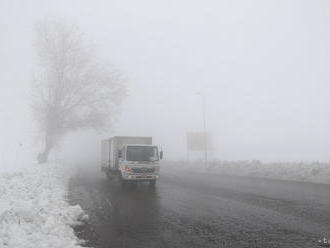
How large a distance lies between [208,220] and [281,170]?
16.2 meters

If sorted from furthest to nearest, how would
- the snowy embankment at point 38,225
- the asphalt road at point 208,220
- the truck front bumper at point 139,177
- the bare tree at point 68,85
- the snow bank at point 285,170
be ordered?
1. the bare tree at point 68,85
2. the snow bank at point 285,170
3. the truck front bumper at point 139,177
4. the asphalt road at point 208,220
5. the snowy embankment at point 38,225

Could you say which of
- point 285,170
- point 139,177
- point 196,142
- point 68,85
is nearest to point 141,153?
point 139,177

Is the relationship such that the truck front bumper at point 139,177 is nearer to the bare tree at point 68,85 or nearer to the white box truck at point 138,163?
the white box truck at point 138,163

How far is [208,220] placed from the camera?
28.0 feet

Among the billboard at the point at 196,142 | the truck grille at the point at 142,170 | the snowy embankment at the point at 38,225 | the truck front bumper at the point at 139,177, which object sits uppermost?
the billboard at the point at 196,142

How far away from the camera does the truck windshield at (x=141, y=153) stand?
16.9m

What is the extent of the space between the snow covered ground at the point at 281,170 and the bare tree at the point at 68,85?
1330 cm

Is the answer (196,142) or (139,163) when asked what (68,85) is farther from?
(196,142)

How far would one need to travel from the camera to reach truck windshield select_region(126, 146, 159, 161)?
16.9 meters

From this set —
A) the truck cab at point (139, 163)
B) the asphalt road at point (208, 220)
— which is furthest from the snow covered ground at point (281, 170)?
the truck cab at point (139, 163)

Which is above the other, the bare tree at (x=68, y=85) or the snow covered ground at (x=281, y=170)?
the bare tree at (x=68, y=85)

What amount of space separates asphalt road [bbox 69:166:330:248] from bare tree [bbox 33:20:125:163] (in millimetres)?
15643

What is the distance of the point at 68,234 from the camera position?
666cm

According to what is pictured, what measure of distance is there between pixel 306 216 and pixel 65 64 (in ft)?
79.9
